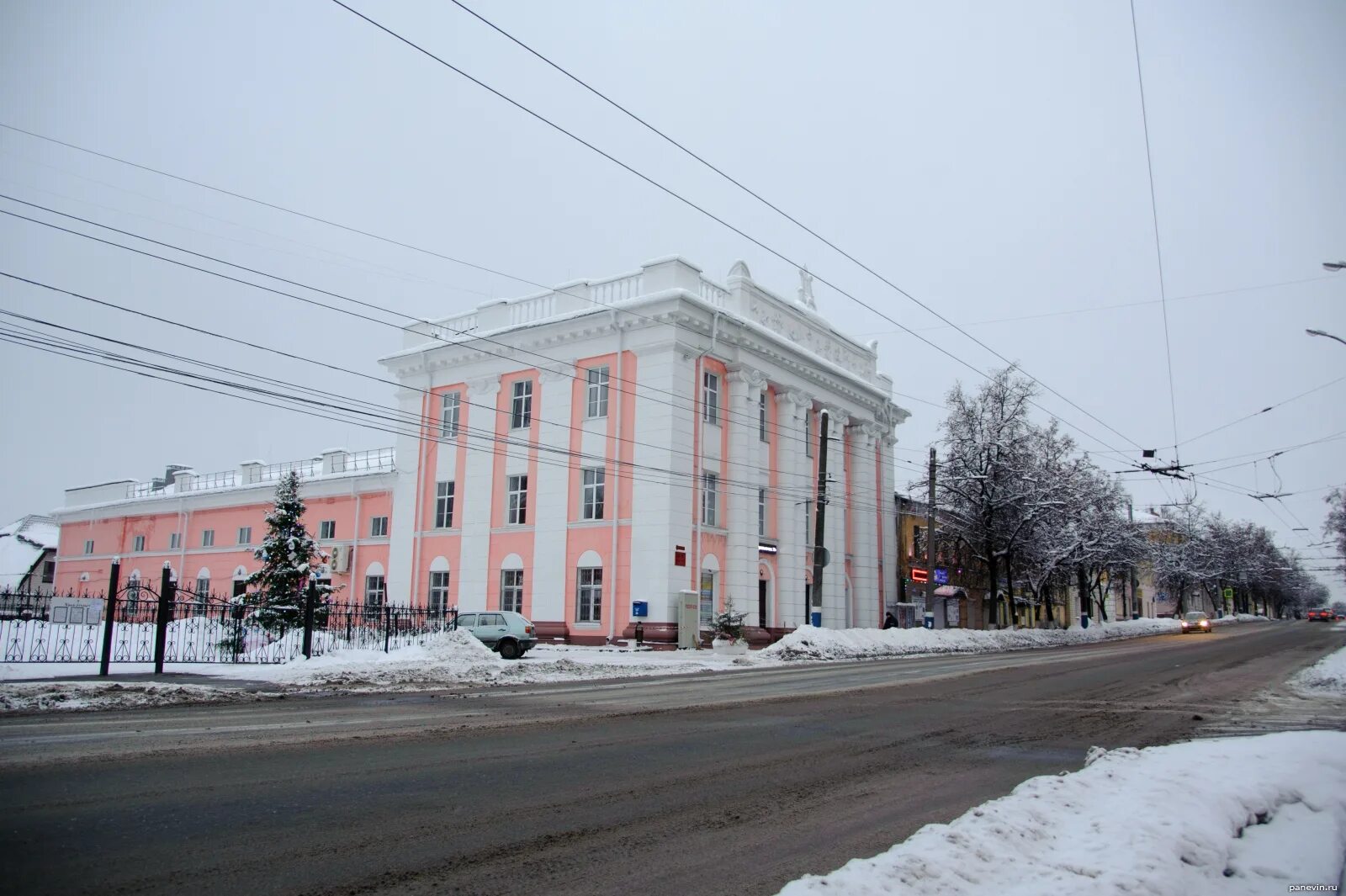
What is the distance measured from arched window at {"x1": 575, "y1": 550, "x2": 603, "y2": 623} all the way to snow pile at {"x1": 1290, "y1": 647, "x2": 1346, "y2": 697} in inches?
828

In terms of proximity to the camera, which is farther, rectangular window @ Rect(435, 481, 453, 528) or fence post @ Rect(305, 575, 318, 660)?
rectangular window @ Rect(435, 481, 453, 528)

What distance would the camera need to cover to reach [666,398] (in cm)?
3269

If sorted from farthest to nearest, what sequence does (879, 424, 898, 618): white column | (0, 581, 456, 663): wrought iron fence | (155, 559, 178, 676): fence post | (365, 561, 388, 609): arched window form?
(879, 424, 898, 618): white column < (365, 561, 388, 609): arched window < (0, 581, 456, 663): wrought iron fence < (155, 559, 178, 676): fence post

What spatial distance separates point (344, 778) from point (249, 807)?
45.6 inches

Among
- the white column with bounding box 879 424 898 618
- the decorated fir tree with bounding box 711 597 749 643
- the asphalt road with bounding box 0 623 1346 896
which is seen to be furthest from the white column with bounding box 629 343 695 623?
the white column with bounding box 879 424 898 618

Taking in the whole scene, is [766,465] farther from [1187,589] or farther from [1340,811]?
[1187,589]

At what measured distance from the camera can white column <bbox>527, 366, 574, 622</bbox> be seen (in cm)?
3409

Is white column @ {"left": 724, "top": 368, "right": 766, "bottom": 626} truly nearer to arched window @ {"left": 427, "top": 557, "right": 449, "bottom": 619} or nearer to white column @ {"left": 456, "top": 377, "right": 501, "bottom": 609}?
white column @ {"left": 456, "top": 377, "right": 501, "bottom": 609}

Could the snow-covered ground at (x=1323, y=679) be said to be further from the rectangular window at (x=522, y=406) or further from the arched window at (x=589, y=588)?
the rectangular window at (x=522, y=406)

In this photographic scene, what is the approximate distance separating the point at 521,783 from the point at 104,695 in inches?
387

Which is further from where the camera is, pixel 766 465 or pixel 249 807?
pixel 766 465

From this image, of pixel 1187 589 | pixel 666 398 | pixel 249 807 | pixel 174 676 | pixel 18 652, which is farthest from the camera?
pixel 1187 589

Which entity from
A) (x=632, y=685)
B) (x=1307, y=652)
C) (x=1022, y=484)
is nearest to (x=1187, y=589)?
(x=1022, y=484)

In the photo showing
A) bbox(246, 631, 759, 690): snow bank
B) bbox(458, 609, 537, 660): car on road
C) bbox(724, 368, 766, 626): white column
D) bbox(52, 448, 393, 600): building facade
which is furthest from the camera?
bbox(52, 448, 393, 600): building facade
